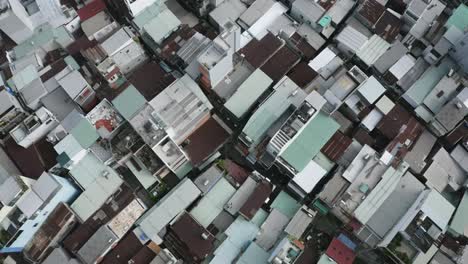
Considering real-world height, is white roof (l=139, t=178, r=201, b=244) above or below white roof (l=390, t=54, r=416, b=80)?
below

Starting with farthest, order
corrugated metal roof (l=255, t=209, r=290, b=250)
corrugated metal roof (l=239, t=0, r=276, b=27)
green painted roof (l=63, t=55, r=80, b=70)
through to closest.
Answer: corrugated metal roof (l=239, t=0, r=276, b=27) < green painted roof (l=63, t=55, r=80, b=70) < corrugated metal roof (l=255, t=209, r=290, b=250)

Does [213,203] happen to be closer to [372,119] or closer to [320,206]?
[320,206]

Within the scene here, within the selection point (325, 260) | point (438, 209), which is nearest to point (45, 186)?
point (325, 260)

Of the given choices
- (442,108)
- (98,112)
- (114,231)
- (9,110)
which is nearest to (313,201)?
(442,108)

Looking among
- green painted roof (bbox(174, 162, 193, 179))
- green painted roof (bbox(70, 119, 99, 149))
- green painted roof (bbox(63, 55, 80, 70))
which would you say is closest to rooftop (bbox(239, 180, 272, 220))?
green painted roof (bbox(174, 162, 193, 179))

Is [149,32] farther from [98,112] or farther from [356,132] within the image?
[356,132]

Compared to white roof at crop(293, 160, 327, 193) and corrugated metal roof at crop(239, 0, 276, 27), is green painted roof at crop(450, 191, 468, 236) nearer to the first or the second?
white roof at crop(293, 160, 327, 193)
